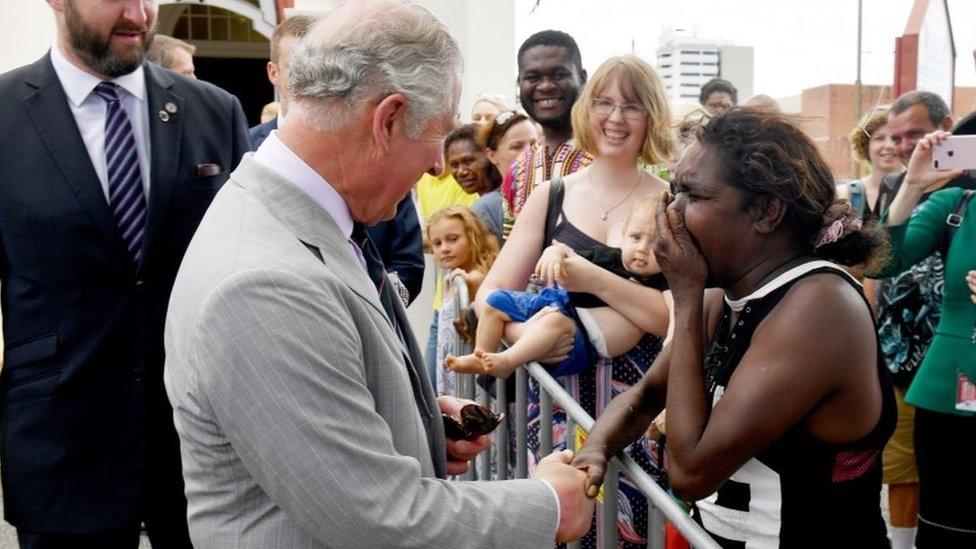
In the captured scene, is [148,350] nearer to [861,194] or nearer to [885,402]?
[885,402]

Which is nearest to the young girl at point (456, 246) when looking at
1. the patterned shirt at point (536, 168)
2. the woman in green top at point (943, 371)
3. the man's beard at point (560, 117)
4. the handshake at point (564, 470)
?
the patterned shirt at point (536, 168)

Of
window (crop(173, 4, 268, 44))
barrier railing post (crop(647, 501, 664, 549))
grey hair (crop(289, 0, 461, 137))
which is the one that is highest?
window (crop(173, 4, 268, 44))

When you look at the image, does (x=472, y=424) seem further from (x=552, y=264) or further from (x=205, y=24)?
(x=205, y=24)

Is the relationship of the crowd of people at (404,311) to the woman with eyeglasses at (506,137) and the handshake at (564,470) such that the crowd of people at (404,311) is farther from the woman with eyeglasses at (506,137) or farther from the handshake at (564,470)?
the woman with eyeglasses at (506,137)

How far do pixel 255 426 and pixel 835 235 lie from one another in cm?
128

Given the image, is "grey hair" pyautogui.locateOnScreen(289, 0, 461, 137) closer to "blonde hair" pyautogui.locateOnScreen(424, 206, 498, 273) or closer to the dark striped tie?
the dark striped tie

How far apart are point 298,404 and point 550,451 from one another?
5.97 feet

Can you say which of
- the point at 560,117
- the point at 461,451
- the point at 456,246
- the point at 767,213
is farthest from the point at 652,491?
the point at 456,246

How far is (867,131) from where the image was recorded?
5547 mm

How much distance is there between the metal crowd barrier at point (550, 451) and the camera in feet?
6.37

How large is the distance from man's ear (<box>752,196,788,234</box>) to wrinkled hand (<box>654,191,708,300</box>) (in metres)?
0.14

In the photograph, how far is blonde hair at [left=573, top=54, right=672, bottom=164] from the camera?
359 centimetres

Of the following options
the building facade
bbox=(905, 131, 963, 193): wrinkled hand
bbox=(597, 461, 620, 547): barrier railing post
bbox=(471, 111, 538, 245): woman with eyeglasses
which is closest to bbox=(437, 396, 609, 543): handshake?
bbox=(597, 461, 620, 547): barrier railing post

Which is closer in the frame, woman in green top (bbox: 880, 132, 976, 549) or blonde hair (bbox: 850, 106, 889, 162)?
woman in green top (bbox: 880, 132, 976, 549)
